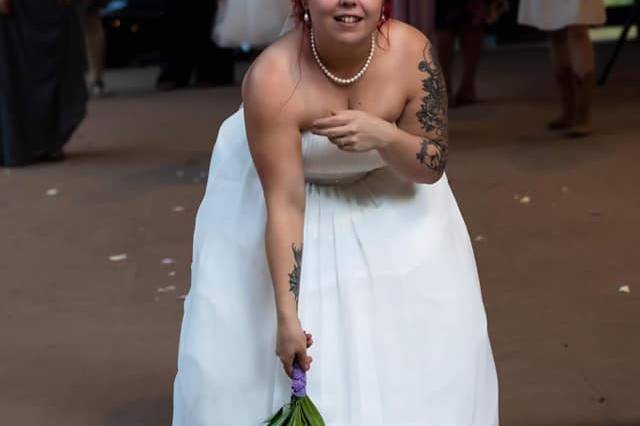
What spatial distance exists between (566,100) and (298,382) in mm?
5781

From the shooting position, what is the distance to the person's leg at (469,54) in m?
9.56

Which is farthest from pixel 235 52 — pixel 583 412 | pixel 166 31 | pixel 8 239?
pixel 583 412

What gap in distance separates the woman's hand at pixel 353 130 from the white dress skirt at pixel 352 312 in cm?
15

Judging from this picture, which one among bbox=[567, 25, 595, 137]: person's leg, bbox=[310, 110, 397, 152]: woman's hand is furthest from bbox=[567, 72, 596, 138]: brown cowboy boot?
bbox=[310, 110, 397, 152]: woman's hand

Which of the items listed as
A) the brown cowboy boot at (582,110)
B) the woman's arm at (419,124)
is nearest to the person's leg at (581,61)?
the brown cowboy boot at (582,110)

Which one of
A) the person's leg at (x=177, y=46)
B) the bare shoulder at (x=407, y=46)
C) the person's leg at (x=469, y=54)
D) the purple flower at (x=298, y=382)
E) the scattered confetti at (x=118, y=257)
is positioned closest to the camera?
the purple flower at (x=298, y=382)

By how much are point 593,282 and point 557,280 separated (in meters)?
0.15

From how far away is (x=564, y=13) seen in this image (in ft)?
24.4

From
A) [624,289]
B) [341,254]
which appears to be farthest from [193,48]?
[341,254]

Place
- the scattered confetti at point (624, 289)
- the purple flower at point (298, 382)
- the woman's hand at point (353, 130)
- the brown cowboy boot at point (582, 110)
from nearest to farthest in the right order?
1. the woman's hand at point (353, 130)
2. the purple flower at point (298, 382)
3. the scattered confetti at point (624, 289)
4. the brown cowboy boot at point (582, 110)

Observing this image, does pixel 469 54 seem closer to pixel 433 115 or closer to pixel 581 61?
pixel 581 61

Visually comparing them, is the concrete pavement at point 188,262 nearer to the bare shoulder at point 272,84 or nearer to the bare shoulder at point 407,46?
the bare shoulder at point 407,46

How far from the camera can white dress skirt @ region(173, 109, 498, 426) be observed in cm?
294

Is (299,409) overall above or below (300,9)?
below
